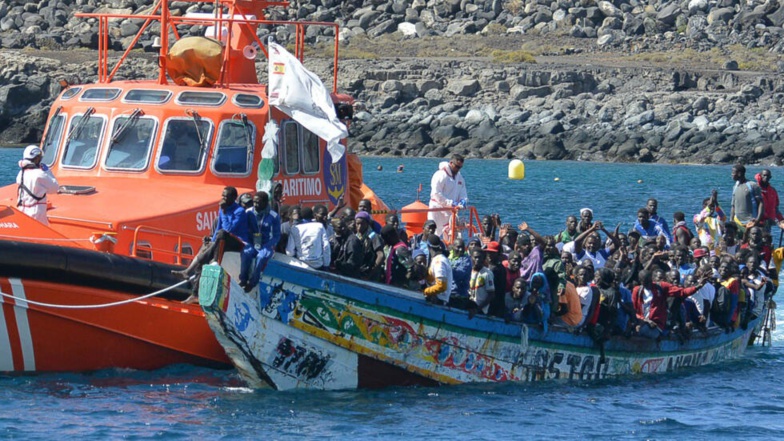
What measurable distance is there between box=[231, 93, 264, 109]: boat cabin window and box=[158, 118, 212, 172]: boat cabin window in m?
0.47

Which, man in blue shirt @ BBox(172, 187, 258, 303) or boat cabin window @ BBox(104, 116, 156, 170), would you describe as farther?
boat cabin window @ BBox(104, 116, 156, 170)

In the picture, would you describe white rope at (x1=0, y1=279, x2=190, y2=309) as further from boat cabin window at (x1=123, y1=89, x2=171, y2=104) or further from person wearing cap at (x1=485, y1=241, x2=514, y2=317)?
person wearing cap at (x1=485, y1=241, x2=514, y2=317)

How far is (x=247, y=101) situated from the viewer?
16.5m

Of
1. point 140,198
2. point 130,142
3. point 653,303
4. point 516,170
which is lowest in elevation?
point 516,170

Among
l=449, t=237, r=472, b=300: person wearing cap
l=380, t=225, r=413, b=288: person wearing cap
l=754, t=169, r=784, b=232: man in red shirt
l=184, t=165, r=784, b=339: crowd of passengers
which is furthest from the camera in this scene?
l=754, t=169, r=784, b=232: man in red shirt

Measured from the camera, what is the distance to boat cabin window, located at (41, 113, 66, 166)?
16.7 metres

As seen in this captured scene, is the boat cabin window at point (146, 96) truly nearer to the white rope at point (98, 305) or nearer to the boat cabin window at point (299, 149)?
the boat cabin window at point (299, 149)

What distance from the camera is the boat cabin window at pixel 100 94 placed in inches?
653

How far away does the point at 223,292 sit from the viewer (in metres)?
13.3

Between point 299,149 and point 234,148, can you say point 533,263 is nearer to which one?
point 299,149

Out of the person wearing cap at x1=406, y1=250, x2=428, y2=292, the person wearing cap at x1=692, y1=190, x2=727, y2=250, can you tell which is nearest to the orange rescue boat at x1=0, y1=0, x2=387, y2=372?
the person wearing cap at x1=406, y1=250, x2=428, y2=292

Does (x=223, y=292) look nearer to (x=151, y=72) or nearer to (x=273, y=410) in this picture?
(x=273, y=410)

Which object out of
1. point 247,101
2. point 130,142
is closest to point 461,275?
point 247,101

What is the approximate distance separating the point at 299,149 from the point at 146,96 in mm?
1936
